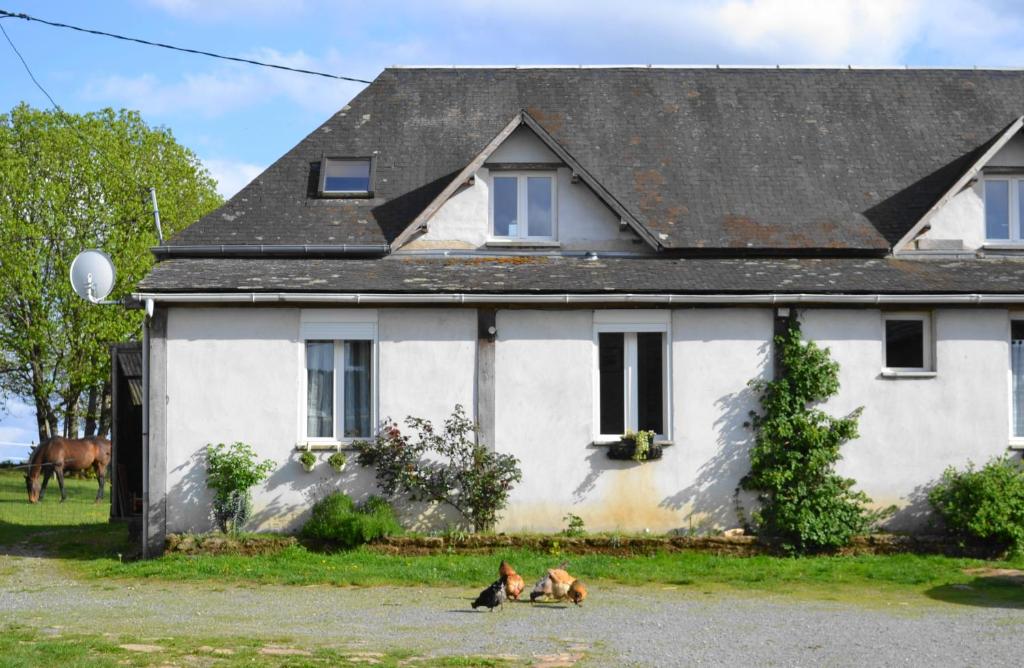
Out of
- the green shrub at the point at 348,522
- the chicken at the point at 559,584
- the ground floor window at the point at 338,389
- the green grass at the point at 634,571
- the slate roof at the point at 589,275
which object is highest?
the slate roof at the point at 589,275

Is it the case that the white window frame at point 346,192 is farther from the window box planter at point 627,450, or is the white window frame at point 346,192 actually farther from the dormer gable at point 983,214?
the dormer gable at point 983,214

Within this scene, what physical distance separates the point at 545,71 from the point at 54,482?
22.5 metres

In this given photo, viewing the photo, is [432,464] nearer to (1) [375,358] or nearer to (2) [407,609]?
(1) [375,358]

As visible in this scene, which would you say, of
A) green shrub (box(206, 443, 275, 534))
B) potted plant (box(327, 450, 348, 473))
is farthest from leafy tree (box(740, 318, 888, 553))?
green shrub (box(206, 443, 275, 534))

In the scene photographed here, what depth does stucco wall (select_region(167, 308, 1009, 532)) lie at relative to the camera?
18891 mm

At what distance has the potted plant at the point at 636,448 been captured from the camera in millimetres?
18844

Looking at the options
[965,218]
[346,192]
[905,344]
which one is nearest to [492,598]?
[905,344]

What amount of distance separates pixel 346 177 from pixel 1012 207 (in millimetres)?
10723

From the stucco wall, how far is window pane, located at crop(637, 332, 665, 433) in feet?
0.90

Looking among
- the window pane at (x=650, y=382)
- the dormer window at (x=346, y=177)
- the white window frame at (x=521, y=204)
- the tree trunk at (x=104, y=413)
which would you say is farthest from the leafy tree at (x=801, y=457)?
the tree trunk at (x=104, y=413)

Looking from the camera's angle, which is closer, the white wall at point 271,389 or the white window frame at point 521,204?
the white wall at point 271,389

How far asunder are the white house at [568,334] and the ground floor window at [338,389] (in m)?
0.03

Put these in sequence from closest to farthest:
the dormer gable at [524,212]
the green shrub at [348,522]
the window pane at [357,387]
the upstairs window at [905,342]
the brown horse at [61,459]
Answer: the green shrub at [348,522], the window pane at [357,387], the upstairs window at [905,342], the dormer gable at [524,212], the brown horse at [61,459]

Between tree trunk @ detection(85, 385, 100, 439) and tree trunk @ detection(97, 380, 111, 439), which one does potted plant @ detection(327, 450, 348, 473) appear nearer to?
tree trunk @ detection(97, 380, 111, 439)
